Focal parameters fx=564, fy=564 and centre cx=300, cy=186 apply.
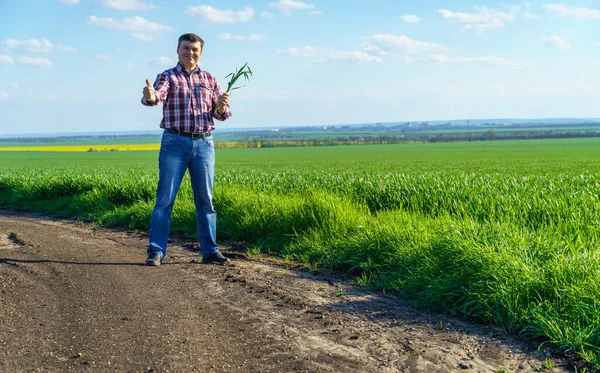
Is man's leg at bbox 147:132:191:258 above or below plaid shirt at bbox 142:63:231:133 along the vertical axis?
below

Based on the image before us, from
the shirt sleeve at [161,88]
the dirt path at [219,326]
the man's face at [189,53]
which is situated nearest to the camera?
the dirt path at [219,326]

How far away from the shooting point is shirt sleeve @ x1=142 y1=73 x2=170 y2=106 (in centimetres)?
634

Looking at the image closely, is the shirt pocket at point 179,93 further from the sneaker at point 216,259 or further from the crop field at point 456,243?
the crop field at point 456,243

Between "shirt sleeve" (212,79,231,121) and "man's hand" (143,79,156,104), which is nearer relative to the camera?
"man's hand" (143,79,156,104)

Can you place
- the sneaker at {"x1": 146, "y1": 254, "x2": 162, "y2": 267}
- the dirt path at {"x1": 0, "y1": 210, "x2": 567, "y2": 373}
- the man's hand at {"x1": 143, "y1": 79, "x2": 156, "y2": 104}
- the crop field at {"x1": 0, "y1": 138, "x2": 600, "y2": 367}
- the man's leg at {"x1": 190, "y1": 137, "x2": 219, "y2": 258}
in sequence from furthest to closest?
1. the man's leg at {"x1": 190, "y1": 137, "x2": 219, "y2": 258}
2. the sneaker at {"x1": 146, "y1": 254, "x2": 162, "y2": 267}
3. the man's hand at {"x1": 143, "y1": 79, "x2": 156, "y2": 104}
4. the crop field at {"x1": 0, "y1": 138, "x2": 600, "y2": 367}
5. the dirt path at {"x1": 0, "y1": 210, "x2": 567, "y2": 373}

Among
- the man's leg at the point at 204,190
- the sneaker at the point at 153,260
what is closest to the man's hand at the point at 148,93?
the man's leg at the point at 204,190

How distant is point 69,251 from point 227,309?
3644mm

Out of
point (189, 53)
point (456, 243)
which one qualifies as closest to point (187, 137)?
point (189, 53)

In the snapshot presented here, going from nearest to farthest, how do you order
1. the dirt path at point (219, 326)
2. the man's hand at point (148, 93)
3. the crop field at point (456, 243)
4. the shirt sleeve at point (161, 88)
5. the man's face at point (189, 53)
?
the dirt path at point (219, 326) → the crop field at point (456, 243) → the man's hand at point (148, 93) → the shirt sleeve at point (161, 88) → the man's face at point (189, 53)

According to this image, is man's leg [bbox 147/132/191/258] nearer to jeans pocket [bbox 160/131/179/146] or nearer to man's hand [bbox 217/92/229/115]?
jeans pocket [bbox 160/131/179/146]

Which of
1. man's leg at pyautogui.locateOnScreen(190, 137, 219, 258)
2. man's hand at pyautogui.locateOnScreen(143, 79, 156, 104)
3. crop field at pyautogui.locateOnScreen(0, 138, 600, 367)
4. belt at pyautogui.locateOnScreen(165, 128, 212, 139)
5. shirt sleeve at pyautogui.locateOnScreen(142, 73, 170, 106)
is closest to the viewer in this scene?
crop field at pyautogui.locateOnScreen(0, 138, 600, 367)

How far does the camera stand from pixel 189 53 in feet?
21.8

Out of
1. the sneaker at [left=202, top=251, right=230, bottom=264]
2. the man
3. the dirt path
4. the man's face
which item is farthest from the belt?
the dirt path

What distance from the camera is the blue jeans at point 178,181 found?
6.71m
